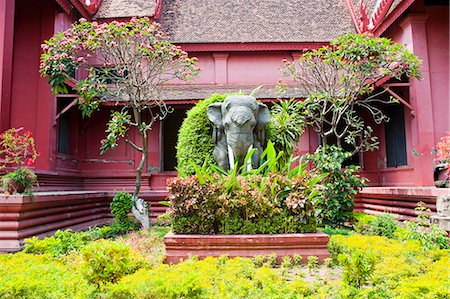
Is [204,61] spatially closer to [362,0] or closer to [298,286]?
[362,0]

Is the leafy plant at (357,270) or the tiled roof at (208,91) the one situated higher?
the tiled roof at (208,91)

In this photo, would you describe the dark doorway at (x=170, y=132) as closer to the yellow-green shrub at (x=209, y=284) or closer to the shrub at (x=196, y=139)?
the shrub at (x=196, y=139)

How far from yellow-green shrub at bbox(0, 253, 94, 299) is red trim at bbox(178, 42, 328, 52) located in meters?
9.69

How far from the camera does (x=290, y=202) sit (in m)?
4.54

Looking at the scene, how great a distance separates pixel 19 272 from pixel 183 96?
8392mm

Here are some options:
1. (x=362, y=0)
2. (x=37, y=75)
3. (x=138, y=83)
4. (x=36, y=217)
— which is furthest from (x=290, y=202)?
(x=362, y=0)

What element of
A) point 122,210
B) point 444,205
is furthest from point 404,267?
point 122,210

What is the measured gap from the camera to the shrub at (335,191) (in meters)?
7.43

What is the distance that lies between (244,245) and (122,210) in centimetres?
404

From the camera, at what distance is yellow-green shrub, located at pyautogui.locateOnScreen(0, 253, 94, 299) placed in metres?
2.91

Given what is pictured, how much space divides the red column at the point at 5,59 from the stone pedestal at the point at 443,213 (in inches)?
313

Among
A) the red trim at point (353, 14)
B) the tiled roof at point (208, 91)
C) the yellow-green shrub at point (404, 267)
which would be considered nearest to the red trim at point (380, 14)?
the red trim at point (353, 14)

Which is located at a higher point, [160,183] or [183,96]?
[183,96]

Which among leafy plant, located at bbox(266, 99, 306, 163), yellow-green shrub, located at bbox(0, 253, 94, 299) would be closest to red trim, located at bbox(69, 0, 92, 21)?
leafy plant, located at bbox(266, 99, 306, 163)
